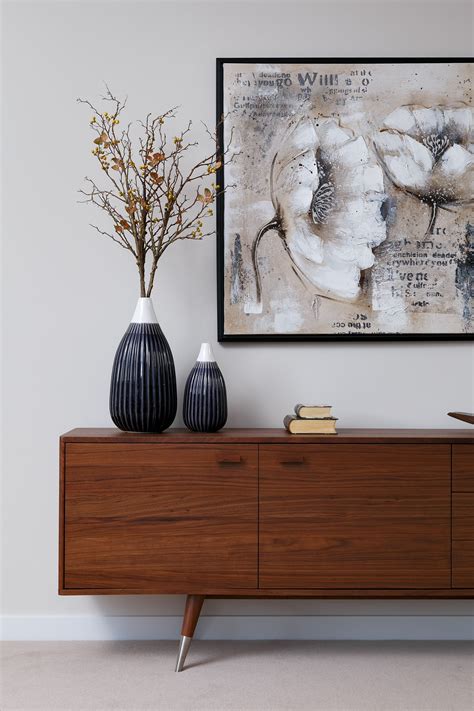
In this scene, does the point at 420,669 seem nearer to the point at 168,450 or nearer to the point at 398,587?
the point at 398,587

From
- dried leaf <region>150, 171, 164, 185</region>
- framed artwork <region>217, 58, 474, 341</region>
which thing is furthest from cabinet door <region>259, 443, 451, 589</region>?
dried leaf <region>150, 171, 164, 185</region>

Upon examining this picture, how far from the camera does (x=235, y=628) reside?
2309 millimetres

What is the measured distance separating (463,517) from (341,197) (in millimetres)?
1193

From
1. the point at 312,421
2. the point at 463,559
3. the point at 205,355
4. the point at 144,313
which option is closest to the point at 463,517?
the point at 463,559

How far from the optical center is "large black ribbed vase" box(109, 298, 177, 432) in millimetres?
2025

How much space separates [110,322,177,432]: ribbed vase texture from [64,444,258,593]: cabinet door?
0.11m

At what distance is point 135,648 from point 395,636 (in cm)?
95

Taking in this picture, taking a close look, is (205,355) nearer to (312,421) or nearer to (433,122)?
(312,421)

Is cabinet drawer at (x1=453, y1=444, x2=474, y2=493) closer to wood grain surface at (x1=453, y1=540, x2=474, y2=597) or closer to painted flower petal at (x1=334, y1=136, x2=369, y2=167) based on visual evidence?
wood grain surface at (x1=453, y1=540, x2=474, y2=597)

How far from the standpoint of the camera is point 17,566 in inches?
91.6

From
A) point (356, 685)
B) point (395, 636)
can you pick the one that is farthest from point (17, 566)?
point (395, 636)

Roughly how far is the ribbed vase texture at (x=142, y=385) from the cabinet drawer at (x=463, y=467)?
926 millimetres

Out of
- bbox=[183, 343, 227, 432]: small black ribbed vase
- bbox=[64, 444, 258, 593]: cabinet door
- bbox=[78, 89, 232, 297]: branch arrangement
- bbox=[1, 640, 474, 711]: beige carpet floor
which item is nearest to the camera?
bbox=[1, 640, 474, 711]: beige carpet floor

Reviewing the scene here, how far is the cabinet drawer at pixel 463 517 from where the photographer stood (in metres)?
1.99
